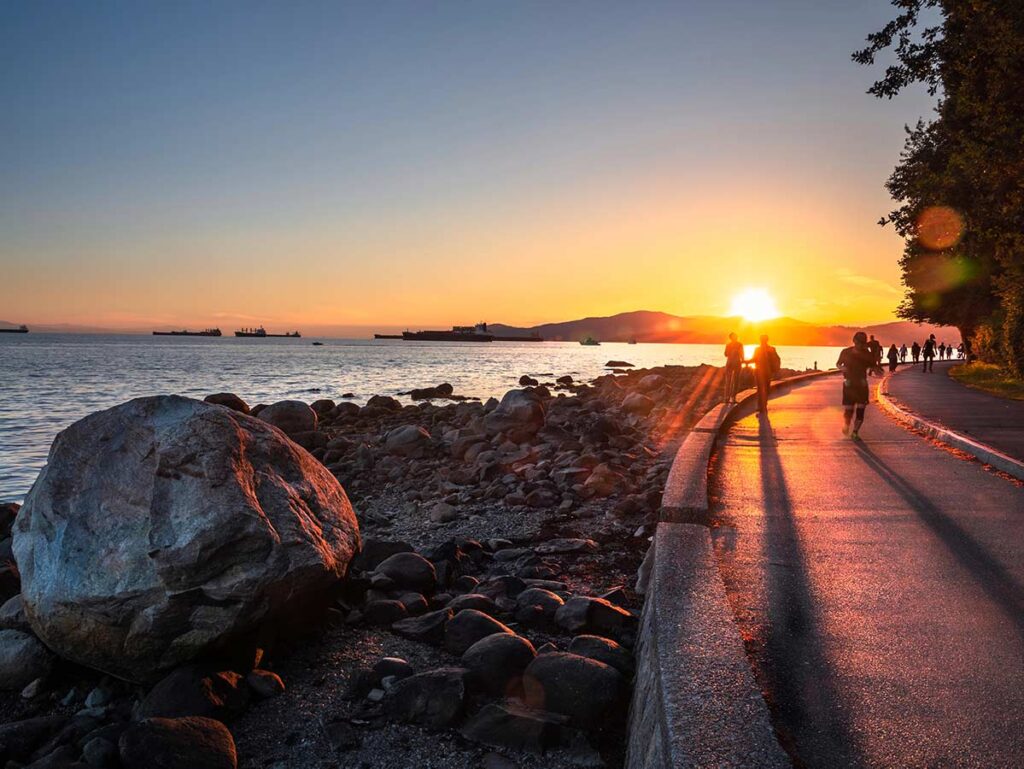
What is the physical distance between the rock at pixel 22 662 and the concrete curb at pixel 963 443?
9658 millimetres

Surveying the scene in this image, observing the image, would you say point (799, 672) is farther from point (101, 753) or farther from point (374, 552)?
point (374, 552)

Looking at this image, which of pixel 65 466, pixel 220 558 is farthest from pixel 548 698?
pixel 65 466

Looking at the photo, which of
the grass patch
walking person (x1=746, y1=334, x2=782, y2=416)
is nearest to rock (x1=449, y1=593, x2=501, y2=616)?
walking person (x1=746, y1=334, x2=782, y2=416)

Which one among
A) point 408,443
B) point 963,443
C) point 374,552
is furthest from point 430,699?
point 408,443

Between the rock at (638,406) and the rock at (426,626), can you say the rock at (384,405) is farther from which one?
the rock at (426,626)

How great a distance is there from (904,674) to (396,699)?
2.65 meters

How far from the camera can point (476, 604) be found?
5.33 m

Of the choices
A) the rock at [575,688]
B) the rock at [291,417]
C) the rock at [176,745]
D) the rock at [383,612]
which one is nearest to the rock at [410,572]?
the rock at [383,612]

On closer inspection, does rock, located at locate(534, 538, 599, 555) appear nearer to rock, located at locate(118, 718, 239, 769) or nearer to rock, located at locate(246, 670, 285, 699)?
rock, located at locate(246, 670, 285, 699)

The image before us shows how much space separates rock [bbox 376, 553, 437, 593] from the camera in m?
5.97

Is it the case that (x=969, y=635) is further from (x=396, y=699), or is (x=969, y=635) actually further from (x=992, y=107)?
(x=992, y=107)

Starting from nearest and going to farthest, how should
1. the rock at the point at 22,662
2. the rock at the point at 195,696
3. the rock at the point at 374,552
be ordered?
the rock at the point at 195,696 < the rock at the point at 22,662 < the rock at the point at 374,552

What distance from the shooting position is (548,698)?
3848 millimetres

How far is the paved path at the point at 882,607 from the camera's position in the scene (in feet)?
9.55
